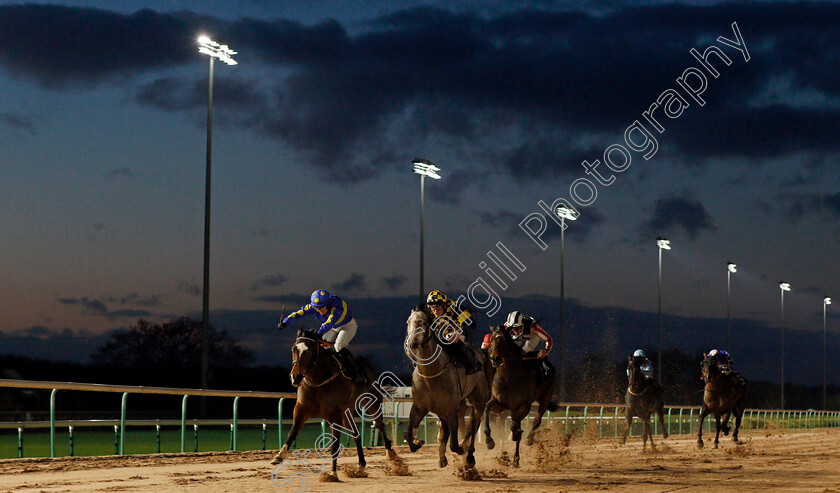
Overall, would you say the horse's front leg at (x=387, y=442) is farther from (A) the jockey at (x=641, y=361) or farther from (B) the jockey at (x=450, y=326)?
(A) the jockey at (x=641, y=361)

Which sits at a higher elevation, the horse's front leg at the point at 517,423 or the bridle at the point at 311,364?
the bridle at the point at 311,364

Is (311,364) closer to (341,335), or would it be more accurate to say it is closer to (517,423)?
(341,335)

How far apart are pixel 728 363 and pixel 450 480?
1078 centimetres

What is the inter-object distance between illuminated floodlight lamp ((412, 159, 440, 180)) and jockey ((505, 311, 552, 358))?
13282 millimetres

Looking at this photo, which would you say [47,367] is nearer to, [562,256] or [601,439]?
[562,256]

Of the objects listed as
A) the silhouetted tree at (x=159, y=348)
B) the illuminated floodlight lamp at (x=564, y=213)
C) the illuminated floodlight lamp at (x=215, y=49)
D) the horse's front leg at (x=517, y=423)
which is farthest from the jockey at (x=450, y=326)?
the silhouetted tree at (x=159, y=348)

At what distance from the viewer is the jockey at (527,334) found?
14.1 metres

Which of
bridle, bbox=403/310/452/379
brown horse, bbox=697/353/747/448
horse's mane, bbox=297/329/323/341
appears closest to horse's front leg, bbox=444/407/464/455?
bridle, bbox=403/310/452/379

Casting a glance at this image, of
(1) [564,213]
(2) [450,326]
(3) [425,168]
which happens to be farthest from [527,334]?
(1) [564,213]

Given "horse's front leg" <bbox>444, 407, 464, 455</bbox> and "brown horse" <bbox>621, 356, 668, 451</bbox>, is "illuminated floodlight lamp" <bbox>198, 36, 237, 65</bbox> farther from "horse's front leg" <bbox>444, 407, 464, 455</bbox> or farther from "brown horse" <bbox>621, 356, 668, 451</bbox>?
"horse's front leg" <bbox>444, 407, 464, 455</bbox>

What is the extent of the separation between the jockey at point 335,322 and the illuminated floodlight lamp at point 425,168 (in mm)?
16338

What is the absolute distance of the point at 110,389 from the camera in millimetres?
12891

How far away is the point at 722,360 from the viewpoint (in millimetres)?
19969

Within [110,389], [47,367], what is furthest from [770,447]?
[47,367]
